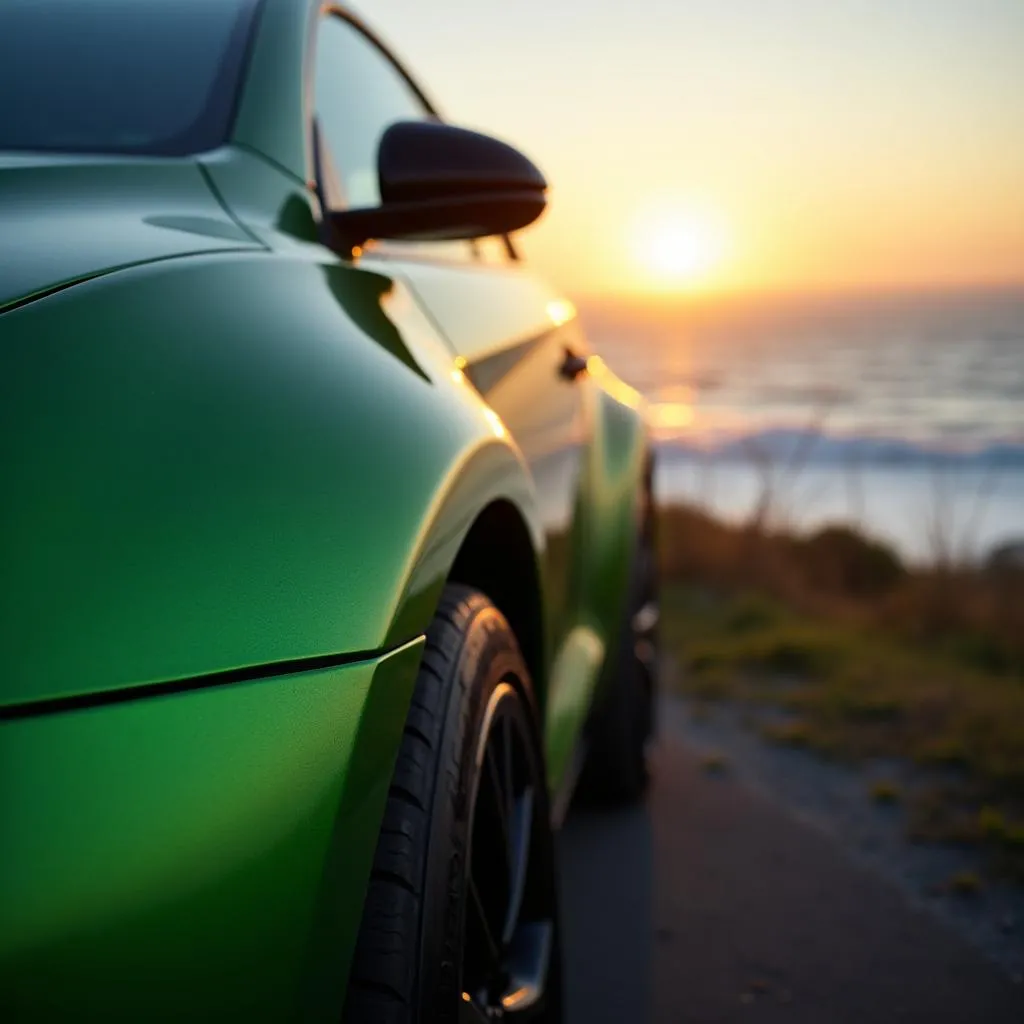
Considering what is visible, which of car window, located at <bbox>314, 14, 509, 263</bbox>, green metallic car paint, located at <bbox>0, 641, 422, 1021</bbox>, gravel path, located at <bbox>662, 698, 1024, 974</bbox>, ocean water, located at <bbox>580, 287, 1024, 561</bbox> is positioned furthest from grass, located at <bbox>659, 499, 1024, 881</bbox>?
green metallic car paint, located at <bbox>0, 641, 422, 1021</bbox>

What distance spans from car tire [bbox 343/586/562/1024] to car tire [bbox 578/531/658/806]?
1.34 meters

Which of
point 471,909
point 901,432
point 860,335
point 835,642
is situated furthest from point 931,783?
point 860,335

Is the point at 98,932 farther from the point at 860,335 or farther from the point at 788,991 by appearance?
the point at 860,335

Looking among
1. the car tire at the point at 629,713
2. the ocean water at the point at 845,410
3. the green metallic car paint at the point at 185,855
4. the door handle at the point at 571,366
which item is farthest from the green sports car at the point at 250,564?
the ocean water at the point at 845,410

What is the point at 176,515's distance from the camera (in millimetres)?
922

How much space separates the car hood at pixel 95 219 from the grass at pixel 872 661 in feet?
7.93

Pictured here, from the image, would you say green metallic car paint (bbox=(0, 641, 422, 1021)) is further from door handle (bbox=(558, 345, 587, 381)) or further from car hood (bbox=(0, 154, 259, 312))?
door handle (bbox=(558, 345, 587, 381))

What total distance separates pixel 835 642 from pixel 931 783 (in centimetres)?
173

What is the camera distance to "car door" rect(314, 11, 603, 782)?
6.46 ft

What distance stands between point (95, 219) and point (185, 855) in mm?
755

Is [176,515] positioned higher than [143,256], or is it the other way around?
[143,256]

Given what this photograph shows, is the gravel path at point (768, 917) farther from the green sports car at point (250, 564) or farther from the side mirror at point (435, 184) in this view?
the side mirror at point (435, 184)

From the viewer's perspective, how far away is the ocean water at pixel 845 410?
927cm

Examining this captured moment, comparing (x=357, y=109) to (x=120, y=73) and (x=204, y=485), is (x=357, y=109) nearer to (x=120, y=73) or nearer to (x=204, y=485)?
(x=120, y=73)
